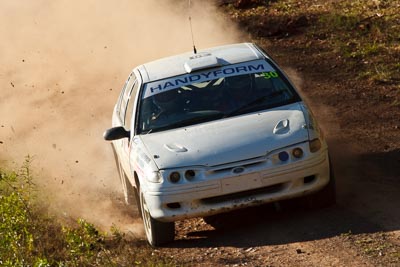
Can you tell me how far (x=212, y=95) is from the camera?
37.9ft

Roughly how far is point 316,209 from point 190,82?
75.8 inches

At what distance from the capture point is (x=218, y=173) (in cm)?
1034

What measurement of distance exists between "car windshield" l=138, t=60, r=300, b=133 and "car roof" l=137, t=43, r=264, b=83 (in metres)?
0.09

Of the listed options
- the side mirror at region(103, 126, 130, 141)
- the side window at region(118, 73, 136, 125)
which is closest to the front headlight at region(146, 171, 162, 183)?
the side mirror at region(103, 126, 130, 141)

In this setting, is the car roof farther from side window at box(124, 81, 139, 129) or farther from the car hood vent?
the car hood vent

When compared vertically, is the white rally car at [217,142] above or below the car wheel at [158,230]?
above

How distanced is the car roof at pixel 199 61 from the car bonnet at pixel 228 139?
3.22 ft

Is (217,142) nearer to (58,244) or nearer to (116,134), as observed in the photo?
(116,134)

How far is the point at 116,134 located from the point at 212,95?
3.45 feet

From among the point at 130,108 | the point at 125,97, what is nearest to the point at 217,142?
the point at 130,108

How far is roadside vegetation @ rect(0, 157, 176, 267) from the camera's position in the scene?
397 inches

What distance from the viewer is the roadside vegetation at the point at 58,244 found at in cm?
1009

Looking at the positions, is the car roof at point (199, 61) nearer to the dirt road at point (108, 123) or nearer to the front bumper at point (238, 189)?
the dirt road at point (108, 123)

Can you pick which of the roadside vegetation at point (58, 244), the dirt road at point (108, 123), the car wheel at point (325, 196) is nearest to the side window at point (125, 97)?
the dirt road at point (108, 123)
